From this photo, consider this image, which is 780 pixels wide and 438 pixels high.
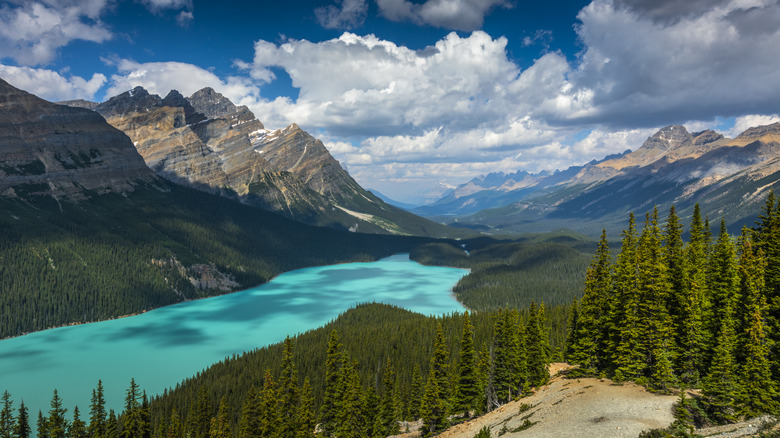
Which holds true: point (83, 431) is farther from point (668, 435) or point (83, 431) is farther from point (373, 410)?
point (668, 435)

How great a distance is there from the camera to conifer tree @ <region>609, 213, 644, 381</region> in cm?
4459

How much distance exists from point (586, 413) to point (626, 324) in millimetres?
14101

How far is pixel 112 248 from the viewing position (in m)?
197

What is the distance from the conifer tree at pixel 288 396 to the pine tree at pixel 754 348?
163 feet

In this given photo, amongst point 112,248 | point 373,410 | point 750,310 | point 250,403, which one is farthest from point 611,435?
point 112,248

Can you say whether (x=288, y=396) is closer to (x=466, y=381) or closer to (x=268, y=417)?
(x=268, y=417)

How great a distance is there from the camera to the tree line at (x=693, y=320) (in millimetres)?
37562

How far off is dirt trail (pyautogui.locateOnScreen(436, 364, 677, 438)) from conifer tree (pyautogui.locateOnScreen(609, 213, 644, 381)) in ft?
6.89

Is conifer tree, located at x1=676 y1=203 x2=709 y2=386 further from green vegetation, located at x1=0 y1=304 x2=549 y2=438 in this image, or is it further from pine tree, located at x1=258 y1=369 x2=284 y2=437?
pine tree, located at x1=258 y1=369 x2=284 y2=437

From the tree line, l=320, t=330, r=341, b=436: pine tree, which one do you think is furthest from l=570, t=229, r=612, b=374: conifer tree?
l=320, t=330, r=341, b=436: pine tree

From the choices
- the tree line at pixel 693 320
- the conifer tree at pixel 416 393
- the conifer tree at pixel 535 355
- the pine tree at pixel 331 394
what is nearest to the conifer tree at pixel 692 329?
the tree line at pixel 693 320

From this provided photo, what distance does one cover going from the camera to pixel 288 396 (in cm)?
5931

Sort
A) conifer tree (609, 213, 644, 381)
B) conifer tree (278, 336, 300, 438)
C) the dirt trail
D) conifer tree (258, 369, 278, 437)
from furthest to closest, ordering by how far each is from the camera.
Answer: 1. conifer tree (278, 336, 300, 438)
2. conifer tree (258, 369, 278, 437)
3. conifer tree (609, 213, 644, 381)
4. the dirt trail

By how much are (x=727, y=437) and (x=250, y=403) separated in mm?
55524
